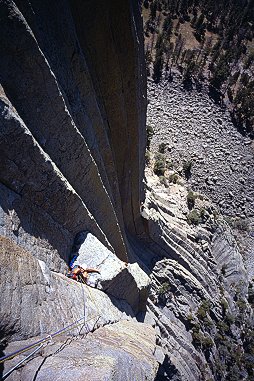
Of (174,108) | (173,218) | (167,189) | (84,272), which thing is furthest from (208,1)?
(84,272)

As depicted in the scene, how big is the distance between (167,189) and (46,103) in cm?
1408

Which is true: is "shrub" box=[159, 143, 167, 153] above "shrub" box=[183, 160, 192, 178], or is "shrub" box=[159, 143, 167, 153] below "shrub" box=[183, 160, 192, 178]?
above

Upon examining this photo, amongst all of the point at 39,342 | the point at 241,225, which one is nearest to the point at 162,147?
the point at 241,225

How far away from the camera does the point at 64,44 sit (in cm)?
631

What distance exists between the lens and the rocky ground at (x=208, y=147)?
74.4 feet

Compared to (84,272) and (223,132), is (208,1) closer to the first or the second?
(223,132)

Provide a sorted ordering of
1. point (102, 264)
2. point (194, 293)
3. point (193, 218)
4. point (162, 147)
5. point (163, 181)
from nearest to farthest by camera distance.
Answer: point (102, 264) → point (194, 293) → point (193, 218) → point (163, 181) → point (162, 147)

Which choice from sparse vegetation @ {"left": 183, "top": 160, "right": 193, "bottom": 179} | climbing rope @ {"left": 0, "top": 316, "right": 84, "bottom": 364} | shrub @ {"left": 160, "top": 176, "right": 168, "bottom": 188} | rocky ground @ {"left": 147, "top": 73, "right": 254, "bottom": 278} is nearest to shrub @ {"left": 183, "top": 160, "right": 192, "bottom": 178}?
sparse vegetation @ {"left": 183, "top": 160, "right": 193, "bottom": 179}

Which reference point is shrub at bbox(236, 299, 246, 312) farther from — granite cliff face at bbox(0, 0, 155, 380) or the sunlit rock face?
Result: the sunlit rock face

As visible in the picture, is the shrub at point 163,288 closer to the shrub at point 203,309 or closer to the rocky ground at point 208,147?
the shrub at point 203,309

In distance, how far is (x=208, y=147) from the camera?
79.1 ft

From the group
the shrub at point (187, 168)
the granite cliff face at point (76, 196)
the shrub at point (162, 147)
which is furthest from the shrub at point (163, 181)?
the granite cliff face at point (76, 196)

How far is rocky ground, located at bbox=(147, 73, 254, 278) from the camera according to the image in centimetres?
2267

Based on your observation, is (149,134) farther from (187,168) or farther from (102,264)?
(102,264)
